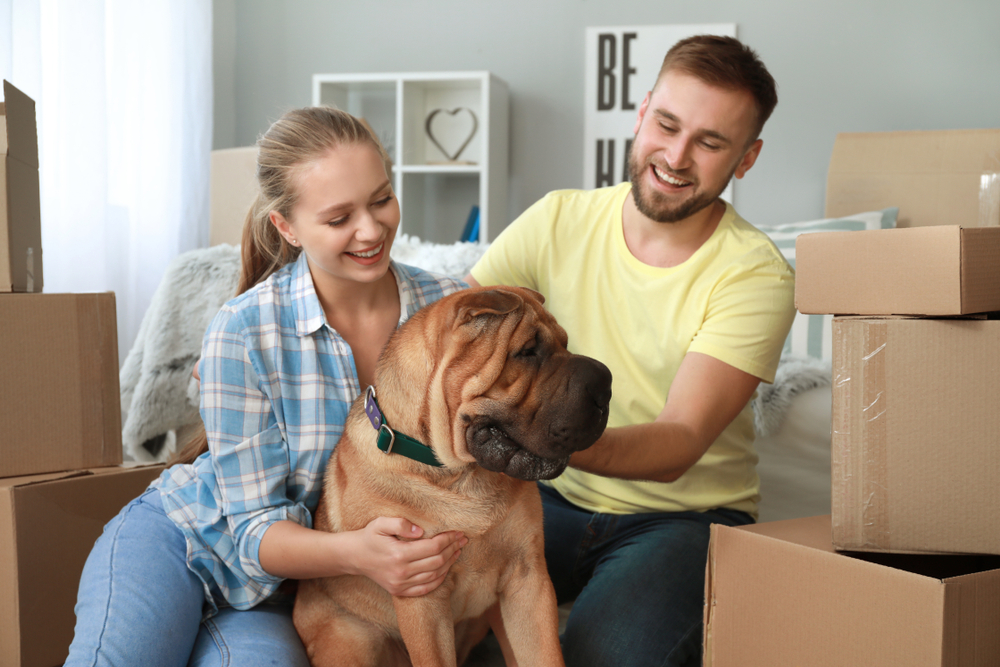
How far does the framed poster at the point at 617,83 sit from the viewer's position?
3496 millimetres

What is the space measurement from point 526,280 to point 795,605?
0.97 metres

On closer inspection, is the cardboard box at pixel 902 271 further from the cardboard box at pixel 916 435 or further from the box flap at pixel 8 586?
the box flap at pixel 8 586

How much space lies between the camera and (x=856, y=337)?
1.06 m

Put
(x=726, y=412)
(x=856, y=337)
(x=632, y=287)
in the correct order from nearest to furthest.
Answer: (x=856, y=337) < (x=726, y=412) < (x=632, y=287)

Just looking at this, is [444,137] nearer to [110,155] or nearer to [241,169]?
[241,169]

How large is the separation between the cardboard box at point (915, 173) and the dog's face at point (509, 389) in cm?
230

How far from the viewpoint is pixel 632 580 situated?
57.1 inches

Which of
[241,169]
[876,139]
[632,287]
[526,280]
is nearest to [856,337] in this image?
[632,287]

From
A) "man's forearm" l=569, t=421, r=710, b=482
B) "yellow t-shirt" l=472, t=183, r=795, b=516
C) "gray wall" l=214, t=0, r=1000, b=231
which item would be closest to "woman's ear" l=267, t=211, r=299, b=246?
"yellow t-shirt" l=472, t=183, r=795, b=516

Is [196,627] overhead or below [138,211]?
below

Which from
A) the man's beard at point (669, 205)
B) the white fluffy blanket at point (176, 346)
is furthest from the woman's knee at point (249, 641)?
the white fluffy blanket at point (176, 346)

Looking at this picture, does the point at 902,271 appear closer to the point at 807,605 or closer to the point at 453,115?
the point at 807,605

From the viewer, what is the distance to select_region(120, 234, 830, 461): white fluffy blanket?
2.56 meters

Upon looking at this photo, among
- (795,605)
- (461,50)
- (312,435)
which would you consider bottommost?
(795,605)
